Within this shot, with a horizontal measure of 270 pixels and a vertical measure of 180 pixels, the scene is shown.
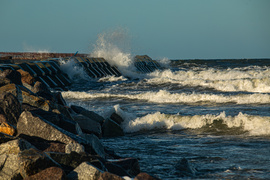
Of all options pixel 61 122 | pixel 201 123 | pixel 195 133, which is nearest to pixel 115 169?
pixel 61 122

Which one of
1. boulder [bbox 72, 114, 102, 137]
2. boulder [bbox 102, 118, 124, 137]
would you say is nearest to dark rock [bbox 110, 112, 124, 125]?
boulder [bbox 102, 118, 124, 137]

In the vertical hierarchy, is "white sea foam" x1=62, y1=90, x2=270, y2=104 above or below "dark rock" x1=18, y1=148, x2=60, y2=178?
above

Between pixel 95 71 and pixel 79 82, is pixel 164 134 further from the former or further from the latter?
pixel 95 71

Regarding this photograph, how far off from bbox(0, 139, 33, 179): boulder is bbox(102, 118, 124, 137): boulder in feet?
12.5

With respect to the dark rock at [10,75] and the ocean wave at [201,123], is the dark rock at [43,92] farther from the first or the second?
the ocean wave at [201,123]

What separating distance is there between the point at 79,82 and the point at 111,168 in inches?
683

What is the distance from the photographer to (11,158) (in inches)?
151

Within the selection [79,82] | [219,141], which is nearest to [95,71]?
[79,82]

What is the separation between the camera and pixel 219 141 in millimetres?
6961

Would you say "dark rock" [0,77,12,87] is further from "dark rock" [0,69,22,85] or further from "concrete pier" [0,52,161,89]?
"concrete pier" [0,52,161,89]

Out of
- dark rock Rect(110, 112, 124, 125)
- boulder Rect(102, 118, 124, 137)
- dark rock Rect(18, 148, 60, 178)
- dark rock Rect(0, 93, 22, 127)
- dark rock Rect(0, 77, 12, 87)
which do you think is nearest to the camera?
dark rock Rect(18, 148, 60, 178)

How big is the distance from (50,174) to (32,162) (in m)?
0.27

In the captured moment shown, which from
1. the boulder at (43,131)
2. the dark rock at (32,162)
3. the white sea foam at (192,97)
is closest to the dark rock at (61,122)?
the boulder at (43,131)

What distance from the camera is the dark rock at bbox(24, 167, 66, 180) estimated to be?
352 centimetres
